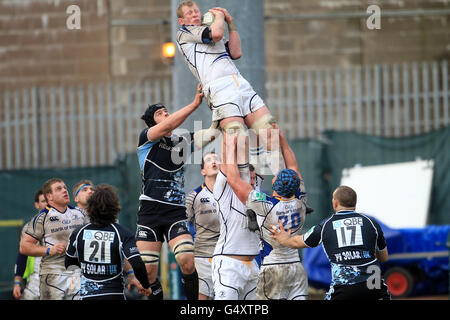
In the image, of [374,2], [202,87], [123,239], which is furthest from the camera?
[374,2]

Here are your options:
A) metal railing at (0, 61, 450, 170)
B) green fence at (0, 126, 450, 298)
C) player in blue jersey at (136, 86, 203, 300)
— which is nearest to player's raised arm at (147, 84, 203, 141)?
player in blue jersey at (136, 86, 203, 300)

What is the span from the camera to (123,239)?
23.6 ft

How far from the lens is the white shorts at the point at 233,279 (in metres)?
7.96

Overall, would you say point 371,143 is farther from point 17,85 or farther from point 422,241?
point 17,85

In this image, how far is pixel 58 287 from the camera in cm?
973

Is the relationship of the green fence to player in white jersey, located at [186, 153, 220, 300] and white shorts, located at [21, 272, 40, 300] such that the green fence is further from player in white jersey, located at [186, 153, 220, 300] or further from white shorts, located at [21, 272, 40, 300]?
player in white jersey, located at [186, 153, 220, 300]

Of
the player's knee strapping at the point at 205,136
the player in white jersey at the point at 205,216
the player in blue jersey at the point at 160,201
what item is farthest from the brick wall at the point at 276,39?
the player in blue jersey at the point at 160,201

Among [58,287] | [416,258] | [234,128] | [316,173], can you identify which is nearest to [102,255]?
[234,128]

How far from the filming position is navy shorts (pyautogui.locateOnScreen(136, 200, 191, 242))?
873cm

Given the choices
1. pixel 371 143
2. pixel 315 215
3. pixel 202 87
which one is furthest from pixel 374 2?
pixel 202 87

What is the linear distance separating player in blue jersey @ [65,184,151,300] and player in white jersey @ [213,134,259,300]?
1070 mm

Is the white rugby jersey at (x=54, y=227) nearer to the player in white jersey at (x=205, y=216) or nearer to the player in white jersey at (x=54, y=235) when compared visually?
the player in white jersey at (x=54, y=235)

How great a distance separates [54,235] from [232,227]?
266cm

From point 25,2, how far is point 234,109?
1315 cm
